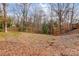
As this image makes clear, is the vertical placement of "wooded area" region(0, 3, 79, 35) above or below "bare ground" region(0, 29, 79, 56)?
above

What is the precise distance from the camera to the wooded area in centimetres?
364

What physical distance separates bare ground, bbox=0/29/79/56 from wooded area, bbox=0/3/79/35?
45 millimetres

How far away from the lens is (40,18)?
3.65m

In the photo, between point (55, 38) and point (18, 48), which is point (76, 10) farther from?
point (18, 48)

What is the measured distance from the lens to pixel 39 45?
3645 mm

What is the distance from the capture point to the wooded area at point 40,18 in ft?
12.0

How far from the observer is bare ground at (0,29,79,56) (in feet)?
11.9

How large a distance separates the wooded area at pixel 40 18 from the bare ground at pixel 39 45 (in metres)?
0.04

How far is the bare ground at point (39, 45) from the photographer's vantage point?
364 centimetres

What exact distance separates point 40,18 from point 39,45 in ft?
Result: 0.73

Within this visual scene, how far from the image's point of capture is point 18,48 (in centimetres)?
364

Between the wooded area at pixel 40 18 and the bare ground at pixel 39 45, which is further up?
the wooded area at pixel 40 18

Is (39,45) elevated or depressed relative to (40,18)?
depressed

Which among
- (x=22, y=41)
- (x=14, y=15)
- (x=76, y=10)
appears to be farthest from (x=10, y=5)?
(x=76, y=10)
